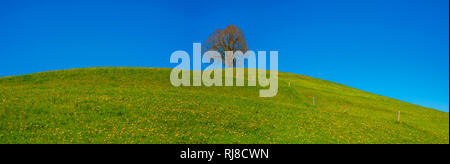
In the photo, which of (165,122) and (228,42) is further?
(228,42)

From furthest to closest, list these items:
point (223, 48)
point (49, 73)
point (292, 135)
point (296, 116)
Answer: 1. point (223, 48)
2. point (49, 73)
3. point (296, 116)
4. point (292, 135)

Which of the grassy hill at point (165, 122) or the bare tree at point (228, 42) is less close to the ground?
the bare tree at point (228, 42)

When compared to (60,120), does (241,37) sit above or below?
above

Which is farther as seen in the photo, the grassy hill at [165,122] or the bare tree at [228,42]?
the bare tree at [228,42]

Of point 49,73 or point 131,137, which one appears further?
point 49,73

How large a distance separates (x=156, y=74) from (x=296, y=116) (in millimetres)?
28063

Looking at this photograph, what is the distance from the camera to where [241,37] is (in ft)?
230

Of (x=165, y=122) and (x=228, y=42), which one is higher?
(x=228, y=42)

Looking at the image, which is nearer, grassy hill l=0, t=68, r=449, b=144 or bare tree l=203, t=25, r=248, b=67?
grassy hill l=0, t=68, r=449, b=144

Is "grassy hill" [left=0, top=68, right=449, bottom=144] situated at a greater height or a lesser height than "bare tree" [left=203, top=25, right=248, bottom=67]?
lesser
